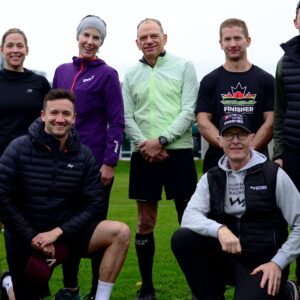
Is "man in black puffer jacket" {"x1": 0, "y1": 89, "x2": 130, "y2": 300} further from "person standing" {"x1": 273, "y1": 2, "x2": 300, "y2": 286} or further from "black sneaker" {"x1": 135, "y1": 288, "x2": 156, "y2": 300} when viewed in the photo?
"person standing" {"x1": 273, "y1": 2, "x2": 300, "y2": 286}

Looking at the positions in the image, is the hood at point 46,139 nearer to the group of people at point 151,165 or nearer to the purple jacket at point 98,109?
the group of people at point 151,165

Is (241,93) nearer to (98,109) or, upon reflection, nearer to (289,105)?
(289,105)

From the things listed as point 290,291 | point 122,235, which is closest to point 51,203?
point 122,235

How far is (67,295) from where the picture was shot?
20.8 ft

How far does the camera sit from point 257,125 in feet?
21.4

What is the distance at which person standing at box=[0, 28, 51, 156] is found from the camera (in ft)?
22.0

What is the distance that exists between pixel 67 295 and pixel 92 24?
2.46 meters

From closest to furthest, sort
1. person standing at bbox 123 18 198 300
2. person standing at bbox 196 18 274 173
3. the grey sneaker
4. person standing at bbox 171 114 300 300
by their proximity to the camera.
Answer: person standing at bbox 171 114 300 300, the grey sneaker, person standing at bbox 196 18 274 173, person standing at bbox 123 18 198 300

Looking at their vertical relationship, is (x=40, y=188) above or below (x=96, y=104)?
below

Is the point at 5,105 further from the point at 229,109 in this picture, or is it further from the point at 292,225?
the point at 292,225

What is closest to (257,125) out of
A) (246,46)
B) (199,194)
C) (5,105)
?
(246,46)

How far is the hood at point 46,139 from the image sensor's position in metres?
Result: 5.78

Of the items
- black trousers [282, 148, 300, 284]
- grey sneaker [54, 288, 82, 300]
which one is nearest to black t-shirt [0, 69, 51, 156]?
grey sneaker [54, 288, 82, 300]

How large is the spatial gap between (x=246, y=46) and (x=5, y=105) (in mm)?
2259
